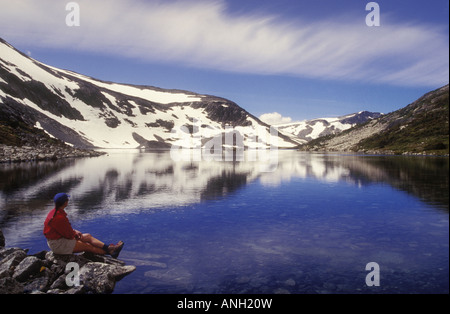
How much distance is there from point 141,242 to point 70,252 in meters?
4.34

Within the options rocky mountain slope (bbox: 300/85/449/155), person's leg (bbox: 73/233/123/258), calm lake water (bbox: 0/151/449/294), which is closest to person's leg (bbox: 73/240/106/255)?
person's leg (bbox: 73/233/123/258)

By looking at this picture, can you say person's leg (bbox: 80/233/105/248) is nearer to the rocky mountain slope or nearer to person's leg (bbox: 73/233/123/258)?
person's leg (bbox: 73/233/123/258)

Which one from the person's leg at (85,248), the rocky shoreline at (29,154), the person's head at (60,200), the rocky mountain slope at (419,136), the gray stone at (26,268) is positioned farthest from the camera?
the rocky mountain slope at (419,136)

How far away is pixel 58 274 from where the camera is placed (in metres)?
13.0

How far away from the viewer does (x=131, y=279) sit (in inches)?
511

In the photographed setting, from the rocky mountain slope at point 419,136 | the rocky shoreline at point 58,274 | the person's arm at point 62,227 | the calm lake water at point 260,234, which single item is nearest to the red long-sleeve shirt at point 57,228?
the person's arm at point 62,227

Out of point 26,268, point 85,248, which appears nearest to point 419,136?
point 85,248

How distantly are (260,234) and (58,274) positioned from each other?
1066 cm

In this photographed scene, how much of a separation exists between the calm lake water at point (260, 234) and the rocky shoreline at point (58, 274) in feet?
2.11

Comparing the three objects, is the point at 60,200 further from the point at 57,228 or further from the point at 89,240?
the point at 89,240

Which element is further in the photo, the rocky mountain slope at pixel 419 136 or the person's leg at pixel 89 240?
the rocky mountain slope at pixel 419 136

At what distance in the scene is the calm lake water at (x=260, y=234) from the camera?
12727mm

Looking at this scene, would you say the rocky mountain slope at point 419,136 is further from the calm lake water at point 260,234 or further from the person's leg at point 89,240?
the person's leg at point 89,240
